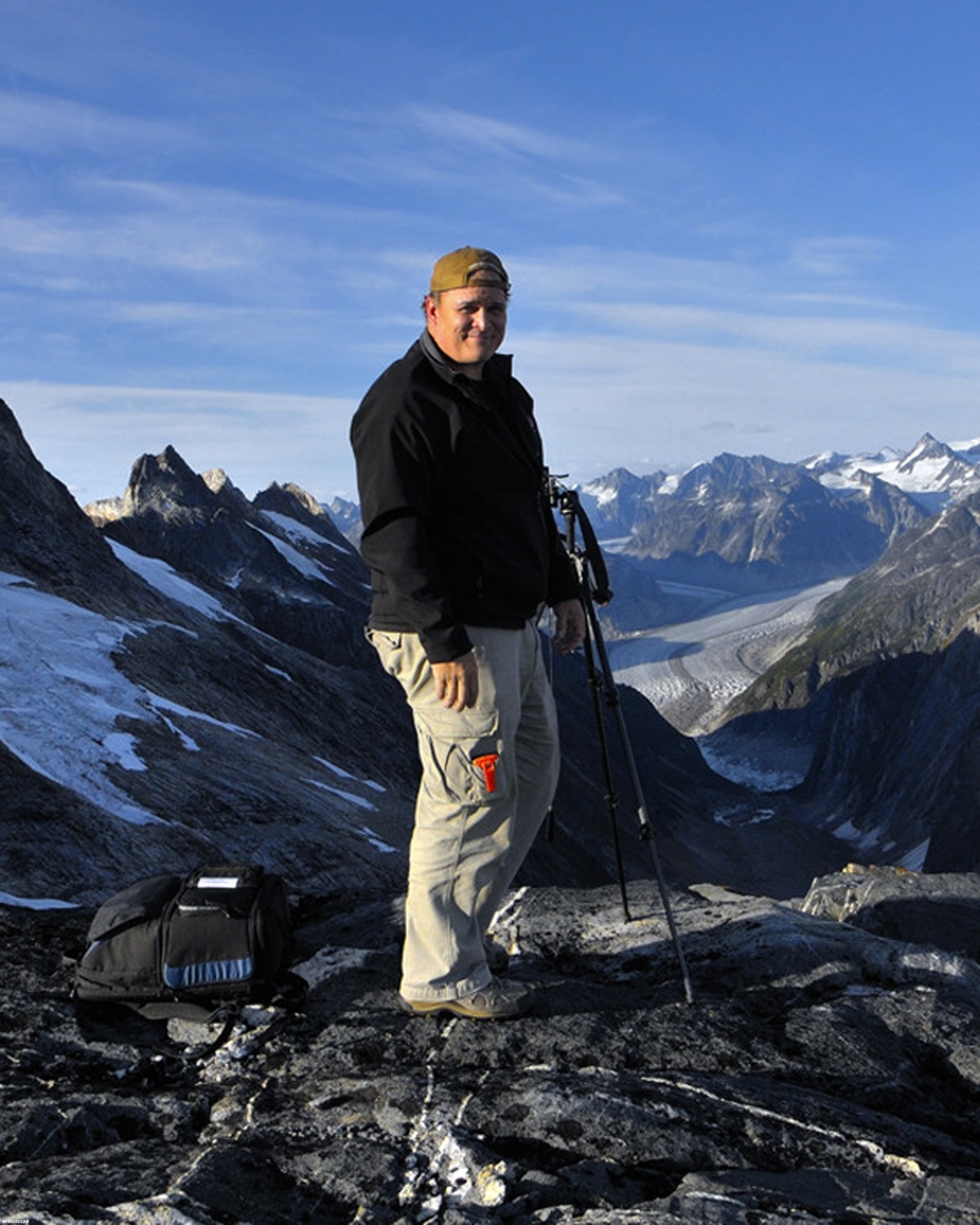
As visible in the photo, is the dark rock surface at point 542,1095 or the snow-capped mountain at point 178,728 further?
the snow-capped mountain at point 178,728

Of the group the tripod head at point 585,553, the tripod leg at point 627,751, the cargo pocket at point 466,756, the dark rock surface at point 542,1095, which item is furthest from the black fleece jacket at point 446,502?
the dark rock surface at point 542,1095

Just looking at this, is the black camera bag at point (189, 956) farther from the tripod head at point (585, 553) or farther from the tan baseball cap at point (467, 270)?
the tan baseball cap at point (467, 270)

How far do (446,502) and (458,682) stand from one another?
1055 mm

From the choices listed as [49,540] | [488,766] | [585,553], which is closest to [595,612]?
[585,553]

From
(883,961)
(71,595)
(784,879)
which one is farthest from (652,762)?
(883,961)

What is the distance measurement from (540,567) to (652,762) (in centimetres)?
12488

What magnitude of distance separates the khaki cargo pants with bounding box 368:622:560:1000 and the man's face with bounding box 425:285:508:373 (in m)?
1.62

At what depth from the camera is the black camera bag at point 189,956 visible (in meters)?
6.75

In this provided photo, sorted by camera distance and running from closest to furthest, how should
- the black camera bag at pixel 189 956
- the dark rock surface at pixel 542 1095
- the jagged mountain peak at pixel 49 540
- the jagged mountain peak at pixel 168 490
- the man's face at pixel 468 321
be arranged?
the dark rock surface at pixel 542 1095, the man's face at pixel 468 321, the black camera bag at pixel 189 956, the jagged mountain peak at pixel 49 540, the jagged mountain peak at pixel 168 490

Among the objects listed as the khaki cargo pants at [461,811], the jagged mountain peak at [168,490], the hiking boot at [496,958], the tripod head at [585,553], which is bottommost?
the hiking boot at [496,958]

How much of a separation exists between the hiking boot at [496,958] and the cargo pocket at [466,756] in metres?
1.79

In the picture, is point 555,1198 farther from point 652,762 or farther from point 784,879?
point 652,762

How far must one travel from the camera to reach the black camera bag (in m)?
6.75

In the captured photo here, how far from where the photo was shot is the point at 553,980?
7.62 metres
